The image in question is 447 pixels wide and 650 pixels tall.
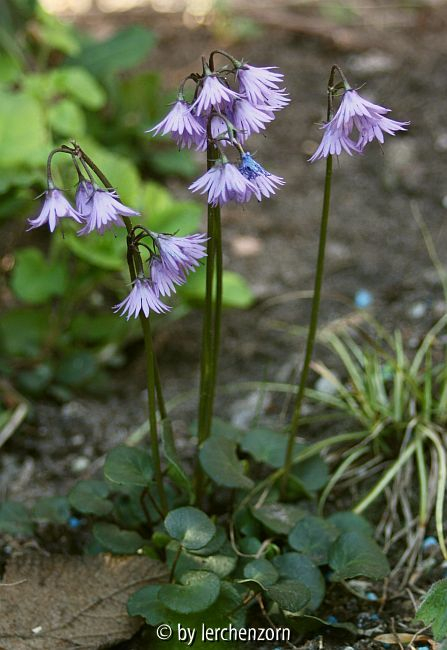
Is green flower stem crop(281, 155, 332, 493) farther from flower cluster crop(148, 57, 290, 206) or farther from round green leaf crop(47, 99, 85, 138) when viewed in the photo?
round green leaf crop(47, 99, 85, 138)

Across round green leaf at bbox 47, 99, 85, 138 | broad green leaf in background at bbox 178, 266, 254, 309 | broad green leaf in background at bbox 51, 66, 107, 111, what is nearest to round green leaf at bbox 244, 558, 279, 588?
broad green leaf in background at bbox 178, 266, 254, 309

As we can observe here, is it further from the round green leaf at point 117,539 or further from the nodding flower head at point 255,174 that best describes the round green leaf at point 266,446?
the nodding flower head at point 255,174

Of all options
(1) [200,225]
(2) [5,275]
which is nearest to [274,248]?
(1) [200,225]

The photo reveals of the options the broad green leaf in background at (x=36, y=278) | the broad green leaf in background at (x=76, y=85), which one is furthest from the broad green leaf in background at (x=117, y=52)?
the broad green leaf in background at (x=36, y=278)

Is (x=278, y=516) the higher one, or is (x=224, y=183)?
(x=224, y=183)

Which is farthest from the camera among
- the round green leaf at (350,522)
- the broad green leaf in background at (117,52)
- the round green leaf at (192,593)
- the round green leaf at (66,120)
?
the broad green leaf in background at (117,52)

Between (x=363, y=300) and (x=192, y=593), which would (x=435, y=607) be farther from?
(x=363, y=300)

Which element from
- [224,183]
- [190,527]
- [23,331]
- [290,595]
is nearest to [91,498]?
[190,527]
